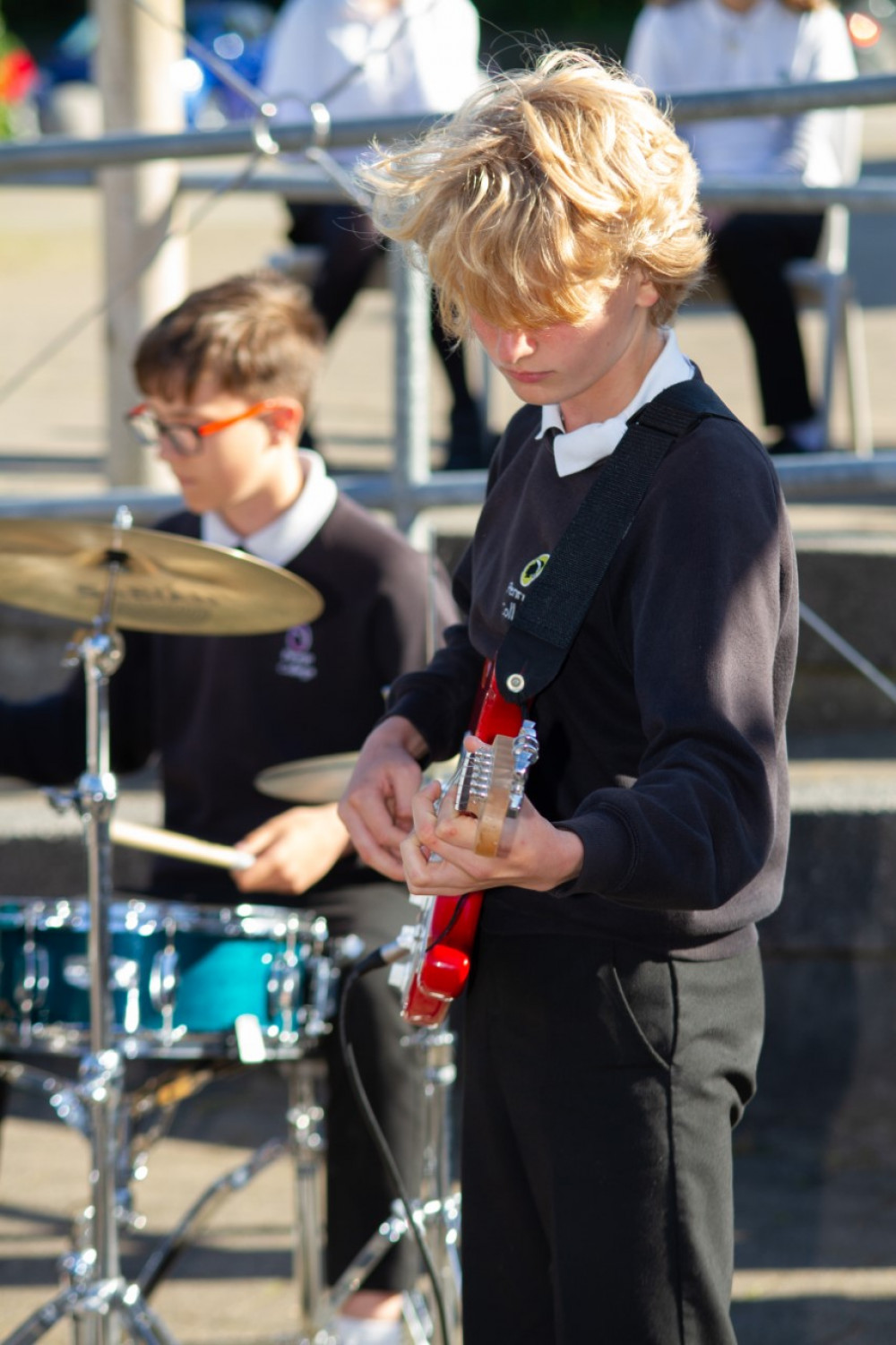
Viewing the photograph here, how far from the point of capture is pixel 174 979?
7.98ft

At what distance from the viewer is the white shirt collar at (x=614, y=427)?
5.50ft

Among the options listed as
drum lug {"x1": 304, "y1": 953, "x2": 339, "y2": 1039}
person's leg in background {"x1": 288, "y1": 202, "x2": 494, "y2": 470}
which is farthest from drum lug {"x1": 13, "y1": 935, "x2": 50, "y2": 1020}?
person's leg in background {"x1": 288, "y1": 202, "x2": 494, "y2": 470}

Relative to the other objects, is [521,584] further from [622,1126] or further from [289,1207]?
[289,1207]

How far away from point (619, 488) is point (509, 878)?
41 centimetres

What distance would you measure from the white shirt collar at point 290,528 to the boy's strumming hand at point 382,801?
1.00 metres

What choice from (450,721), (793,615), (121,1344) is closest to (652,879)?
(793,615)

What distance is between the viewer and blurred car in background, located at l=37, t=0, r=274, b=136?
14914 mm

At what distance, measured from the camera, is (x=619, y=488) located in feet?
5.30

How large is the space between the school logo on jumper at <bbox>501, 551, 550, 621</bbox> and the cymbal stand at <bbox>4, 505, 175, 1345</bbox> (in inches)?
30.5

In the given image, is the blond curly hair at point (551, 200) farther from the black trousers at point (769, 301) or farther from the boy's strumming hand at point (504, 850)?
the black trousers at point (769, 301)

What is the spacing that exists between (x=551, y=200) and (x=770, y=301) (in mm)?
3432

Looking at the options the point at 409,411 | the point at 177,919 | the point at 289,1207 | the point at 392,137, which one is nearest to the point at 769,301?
the point at 409,411

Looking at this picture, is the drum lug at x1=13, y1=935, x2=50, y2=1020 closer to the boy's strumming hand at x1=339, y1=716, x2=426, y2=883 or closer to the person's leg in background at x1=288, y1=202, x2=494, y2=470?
the boy's strumming hand at x1=339, y1=716, x2=426, y2=883

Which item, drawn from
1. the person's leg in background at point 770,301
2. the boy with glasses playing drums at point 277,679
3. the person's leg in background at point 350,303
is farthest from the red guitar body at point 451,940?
the person's leg in background at point 770,301
